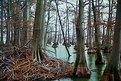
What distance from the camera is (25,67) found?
42.1 ft

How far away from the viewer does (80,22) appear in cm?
1410

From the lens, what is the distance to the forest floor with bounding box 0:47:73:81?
12.3 m

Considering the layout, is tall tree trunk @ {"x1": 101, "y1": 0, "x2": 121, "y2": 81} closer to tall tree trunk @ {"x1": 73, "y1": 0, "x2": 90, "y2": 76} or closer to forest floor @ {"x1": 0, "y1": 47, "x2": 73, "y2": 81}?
tall tree trunk @ {"x1": 73, "y1": 0, "x2": 90, "y2": 76}

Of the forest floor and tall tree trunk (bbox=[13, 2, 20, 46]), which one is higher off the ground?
tall tree trunk (bbox=[13, 2, 20, 46])

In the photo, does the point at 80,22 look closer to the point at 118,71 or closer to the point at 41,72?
the point at 41,72

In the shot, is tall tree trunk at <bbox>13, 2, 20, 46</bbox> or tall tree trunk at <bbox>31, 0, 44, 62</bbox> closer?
tall tree trunk at <bbox>31, 0, 44, 62</bbox>

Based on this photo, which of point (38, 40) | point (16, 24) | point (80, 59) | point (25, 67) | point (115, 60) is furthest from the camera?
point (16, 24)

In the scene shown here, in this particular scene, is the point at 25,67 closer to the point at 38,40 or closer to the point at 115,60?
the point at 38,40

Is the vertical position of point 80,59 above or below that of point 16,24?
below

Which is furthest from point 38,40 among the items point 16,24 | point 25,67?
point 16,24

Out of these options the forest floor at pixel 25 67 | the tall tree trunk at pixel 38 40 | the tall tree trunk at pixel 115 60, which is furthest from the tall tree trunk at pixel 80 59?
the tall tree trunk at pixel 115 60

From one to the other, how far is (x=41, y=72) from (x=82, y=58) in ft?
6.45

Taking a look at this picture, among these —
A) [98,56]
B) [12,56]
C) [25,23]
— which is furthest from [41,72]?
[25,23]

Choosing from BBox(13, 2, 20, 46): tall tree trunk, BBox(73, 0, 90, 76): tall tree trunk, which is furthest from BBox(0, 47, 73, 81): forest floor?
BBox(13, 2, 20, 46): tall tree trunk
